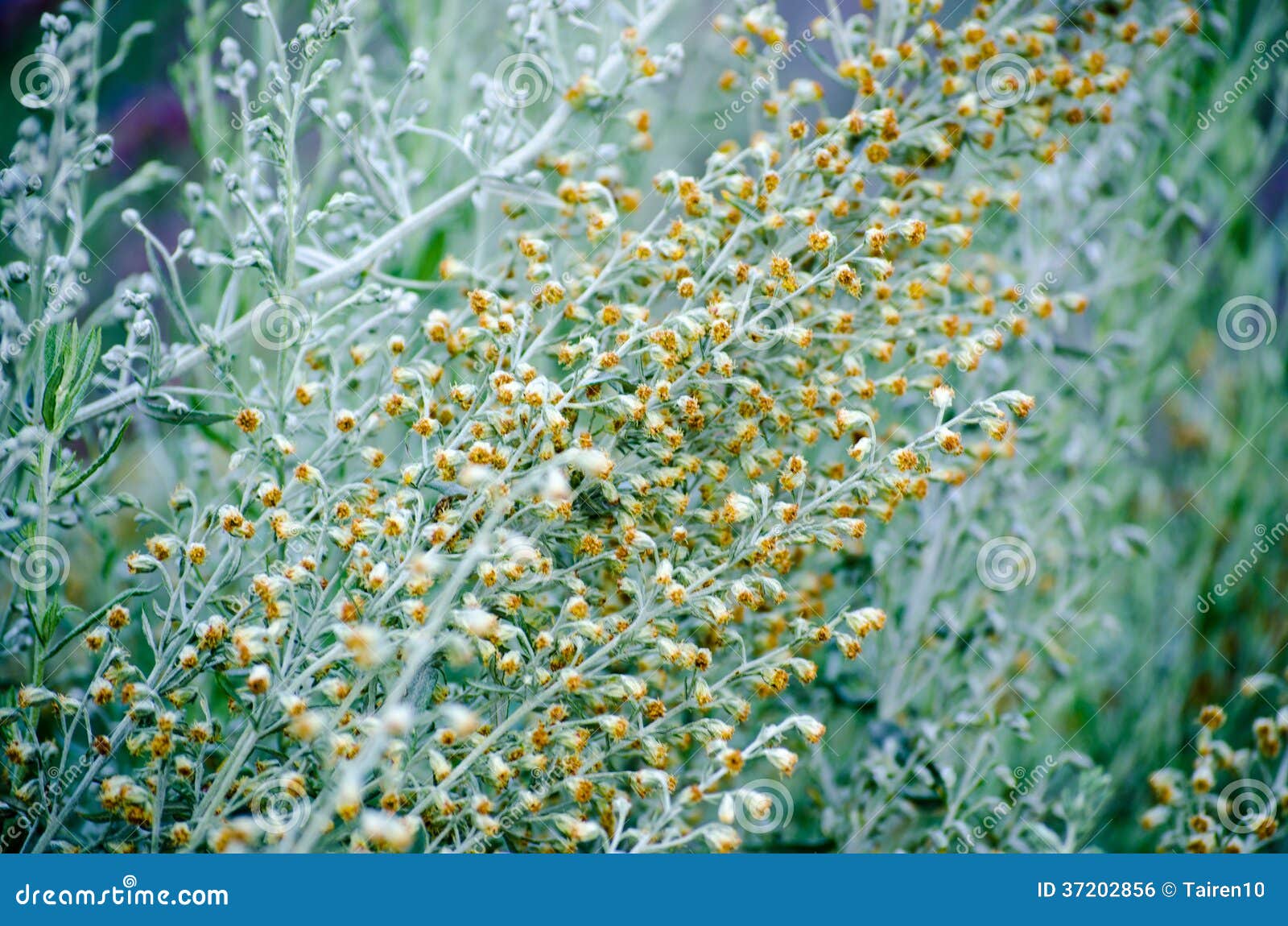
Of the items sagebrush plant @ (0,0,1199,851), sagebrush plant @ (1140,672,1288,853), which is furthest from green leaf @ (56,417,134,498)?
sagebrush plant @ (1140,672,1288,853)

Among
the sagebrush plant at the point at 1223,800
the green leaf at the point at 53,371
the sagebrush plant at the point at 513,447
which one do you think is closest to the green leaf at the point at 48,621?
the sagebrush plant at the point at 513,447

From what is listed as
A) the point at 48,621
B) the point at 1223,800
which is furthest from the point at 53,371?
the point at 1223,800

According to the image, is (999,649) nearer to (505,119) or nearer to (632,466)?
(632,466)

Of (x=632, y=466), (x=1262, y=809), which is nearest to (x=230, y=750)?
(x=632, y=466)

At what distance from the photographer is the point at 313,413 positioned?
812mm

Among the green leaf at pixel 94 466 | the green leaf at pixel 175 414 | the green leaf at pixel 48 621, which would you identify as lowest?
the green leaf at pixel 48 621

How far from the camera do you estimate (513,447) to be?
755 millimetres

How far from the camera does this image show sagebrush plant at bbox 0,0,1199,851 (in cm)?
70

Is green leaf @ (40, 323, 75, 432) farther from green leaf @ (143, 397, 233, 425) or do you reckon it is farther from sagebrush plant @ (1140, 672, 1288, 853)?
sagebrush plant @ (1140, 672, 1288, 853)

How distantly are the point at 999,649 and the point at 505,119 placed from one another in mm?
803

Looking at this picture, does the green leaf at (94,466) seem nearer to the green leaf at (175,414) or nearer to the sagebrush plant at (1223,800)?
the green leaf at (175,414)

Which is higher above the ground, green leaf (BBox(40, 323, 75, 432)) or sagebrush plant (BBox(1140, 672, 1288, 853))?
green leaf (BBox(40, 323, 75, 432))

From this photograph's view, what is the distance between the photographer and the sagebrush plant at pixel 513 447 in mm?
702

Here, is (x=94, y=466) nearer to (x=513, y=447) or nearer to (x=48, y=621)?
(x=48, y=621)
